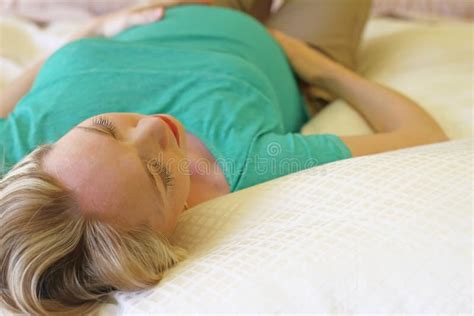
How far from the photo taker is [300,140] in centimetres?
85

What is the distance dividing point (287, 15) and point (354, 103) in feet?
1.29

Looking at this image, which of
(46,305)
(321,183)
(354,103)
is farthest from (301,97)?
(46,305)

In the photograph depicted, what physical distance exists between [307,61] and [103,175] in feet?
2.17

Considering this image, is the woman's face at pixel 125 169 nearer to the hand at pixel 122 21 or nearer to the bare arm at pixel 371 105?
the bare arm at pixel 371 105

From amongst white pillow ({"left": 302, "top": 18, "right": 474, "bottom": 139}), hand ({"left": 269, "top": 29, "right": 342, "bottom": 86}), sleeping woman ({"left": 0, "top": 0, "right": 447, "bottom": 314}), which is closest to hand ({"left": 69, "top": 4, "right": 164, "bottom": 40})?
sleeping woman ({"left": 0, "top": 0, "right": 447, "bottom": 314})

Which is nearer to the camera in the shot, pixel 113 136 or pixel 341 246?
pixel 341 246

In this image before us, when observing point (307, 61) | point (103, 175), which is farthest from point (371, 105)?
point (103, 175)

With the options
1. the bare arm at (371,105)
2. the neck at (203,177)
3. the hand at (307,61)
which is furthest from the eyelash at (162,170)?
the hand at (307,61)

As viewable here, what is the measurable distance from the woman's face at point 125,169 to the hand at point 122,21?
50 centimetres

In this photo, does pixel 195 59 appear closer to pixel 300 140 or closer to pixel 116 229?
pixel 300 140

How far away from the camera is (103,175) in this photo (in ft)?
2.07

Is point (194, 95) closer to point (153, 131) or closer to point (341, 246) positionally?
point (153, 131)

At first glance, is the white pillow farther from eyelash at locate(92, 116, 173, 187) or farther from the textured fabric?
eyelash at locate(92, 116, 173, 187)

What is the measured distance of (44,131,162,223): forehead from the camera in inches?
24.5
